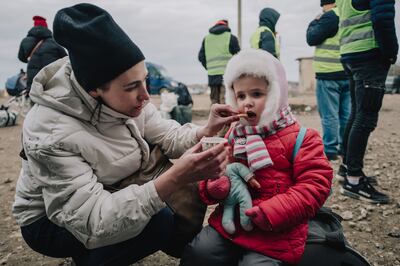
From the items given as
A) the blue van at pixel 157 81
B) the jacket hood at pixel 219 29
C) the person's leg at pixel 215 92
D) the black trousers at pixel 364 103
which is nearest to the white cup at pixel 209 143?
the black trousers at pixel 364 103

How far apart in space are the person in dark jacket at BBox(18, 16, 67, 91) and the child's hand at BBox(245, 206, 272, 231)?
4219mm

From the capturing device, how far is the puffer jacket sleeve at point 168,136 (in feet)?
7.04

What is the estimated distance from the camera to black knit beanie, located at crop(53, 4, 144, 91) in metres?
1.53

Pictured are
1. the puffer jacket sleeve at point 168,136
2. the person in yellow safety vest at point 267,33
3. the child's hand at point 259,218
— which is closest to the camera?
the child's hand at point 259,218

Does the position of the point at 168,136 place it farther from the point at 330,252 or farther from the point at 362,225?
the point at 362,225

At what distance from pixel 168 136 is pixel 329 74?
3.07 metres

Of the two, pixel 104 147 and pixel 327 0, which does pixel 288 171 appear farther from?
pixel 327 0

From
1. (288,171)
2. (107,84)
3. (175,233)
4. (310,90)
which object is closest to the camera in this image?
(107,84)

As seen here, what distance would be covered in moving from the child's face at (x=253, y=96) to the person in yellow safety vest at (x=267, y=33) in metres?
3.95

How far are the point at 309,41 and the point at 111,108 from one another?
11.6ft

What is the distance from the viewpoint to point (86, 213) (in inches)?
58.1

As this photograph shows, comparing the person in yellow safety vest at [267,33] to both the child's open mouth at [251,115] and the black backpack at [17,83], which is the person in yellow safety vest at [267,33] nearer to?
the child's open mouth at [251,115]

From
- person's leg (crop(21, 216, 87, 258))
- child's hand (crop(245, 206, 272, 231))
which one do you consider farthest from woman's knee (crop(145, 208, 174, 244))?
child's hand (crop(245, 206, 272, 231))

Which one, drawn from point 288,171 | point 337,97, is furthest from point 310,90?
point 288,171
